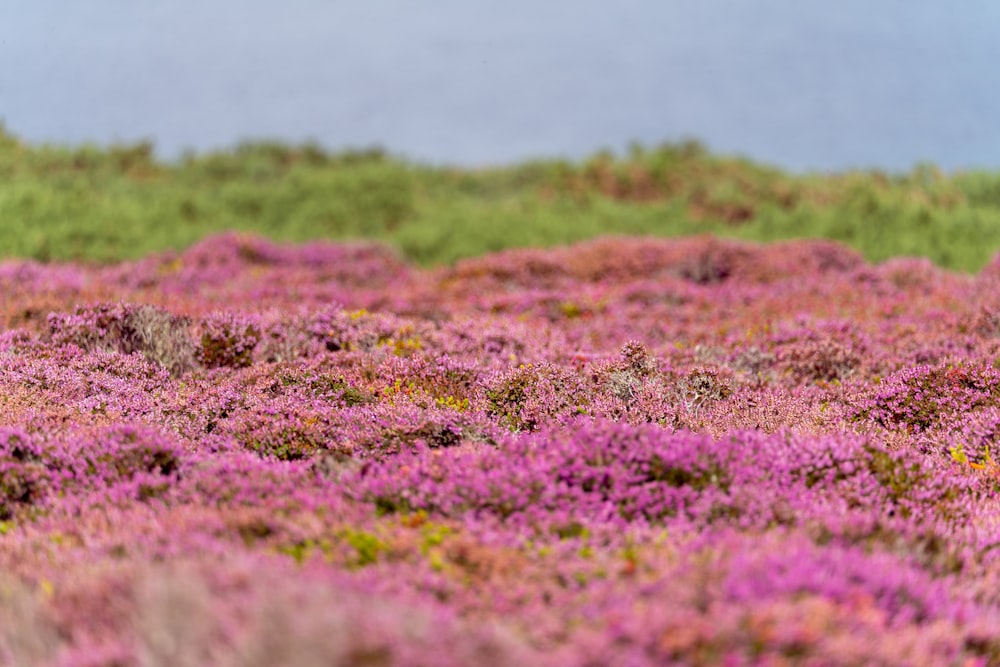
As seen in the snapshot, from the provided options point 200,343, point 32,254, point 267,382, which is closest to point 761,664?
point 267,382

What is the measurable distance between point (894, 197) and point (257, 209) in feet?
50.8

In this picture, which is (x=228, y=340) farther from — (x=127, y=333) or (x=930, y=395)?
(x=930, y=395)

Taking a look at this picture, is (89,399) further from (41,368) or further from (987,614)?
(987,614)

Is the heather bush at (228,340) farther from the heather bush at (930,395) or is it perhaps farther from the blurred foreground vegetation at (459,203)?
the blurred foreground vegetation at (459,203)

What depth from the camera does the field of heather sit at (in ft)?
10.5

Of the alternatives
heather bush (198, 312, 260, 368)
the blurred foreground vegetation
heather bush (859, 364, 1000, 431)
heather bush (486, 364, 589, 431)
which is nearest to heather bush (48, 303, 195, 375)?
heather bush (198, 312, 260, 368)

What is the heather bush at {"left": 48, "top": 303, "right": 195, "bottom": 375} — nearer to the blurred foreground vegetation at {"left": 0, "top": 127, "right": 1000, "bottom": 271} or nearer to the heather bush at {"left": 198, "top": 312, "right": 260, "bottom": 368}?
the heather bush at {"left": 198, "top": 312, "right": 260, "bottom": 368}

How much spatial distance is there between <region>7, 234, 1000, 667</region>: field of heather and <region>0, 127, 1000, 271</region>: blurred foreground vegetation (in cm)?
862

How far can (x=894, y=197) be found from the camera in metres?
22.6

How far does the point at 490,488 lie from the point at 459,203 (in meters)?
20.2

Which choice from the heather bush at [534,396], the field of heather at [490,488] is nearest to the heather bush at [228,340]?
the field of heather at [490,488]

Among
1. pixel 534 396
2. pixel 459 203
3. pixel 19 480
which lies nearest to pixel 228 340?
pixel 534 396

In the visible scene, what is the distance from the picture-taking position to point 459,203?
24.6 m

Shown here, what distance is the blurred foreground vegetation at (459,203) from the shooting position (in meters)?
18.5
